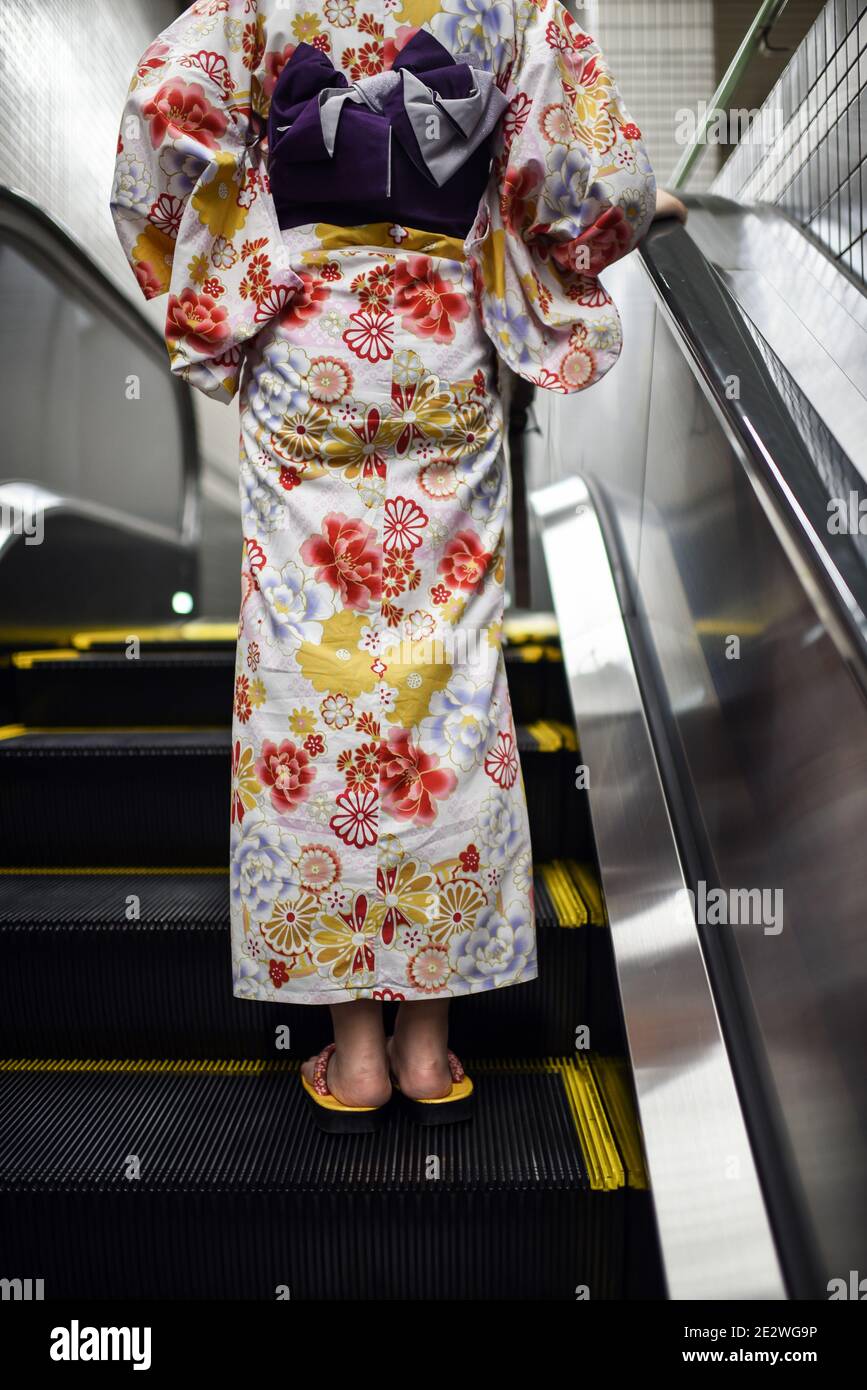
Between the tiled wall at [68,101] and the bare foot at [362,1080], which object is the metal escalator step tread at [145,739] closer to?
the bare foot at [362,1080]

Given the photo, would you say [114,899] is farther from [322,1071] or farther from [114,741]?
[322,1071]

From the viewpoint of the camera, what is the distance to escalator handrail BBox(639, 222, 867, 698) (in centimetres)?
101

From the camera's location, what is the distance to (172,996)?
66.0 inches

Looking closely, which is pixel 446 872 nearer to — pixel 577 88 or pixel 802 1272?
pixel 802 1272

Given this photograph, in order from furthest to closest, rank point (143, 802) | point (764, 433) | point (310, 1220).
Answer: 1. point (143, 802)
2. point (310, 1220)
3. point (764, 433)

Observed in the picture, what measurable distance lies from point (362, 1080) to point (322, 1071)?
9 centimetres

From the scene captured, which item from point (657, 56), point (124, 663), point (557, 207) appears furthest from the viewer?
point (657, 56)

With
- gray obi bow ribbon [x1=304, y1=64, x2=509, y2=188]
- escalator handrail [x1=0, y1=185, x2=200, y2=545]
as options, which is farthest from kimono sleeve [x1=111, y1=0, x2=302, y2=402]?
escalator handrail [x1=0, y1=185, x2=200, y2=545]

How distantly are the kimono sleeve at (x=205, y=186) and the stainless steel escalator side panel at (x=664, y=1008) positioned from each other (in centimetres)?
90

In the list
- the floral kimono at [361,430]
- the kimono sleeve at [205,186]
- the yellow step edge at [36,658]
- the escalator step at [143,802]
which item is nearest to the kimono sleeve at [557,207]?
the floral kimono at [361,430]

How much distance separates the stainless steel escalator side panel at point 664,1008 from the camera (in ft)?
3.72

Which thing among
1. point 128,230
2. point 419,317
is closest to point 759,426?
point 419,317

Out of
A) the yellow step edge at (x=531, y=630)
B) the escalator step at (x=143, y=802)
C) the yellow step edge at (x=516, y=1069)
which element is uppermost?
the yellow step edge at (x=531, y=630)

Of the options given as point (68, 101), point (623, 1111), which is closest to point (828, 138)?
point (623, 1111)
